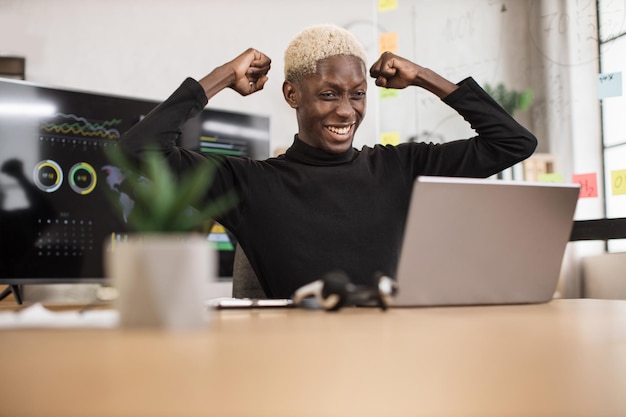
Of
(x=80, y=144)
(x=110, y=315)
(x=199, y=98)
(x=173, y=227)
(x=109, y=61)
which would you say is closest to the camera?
(x=173, y=227)

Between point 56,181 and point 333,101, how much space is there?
3.10 feet

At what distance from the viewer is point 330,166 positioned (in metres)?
1.74

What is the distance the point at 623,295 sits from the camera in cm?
320

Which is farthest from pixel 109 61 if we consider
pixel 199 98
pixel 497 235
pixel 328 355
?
pixel 328 355

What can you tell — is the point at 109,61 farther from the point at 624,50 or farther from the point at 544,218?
the point at 544,218

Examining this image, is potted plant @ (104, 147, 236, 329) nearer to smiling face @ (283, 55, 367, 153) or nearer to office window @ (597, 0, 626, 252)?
smiling face @ (283, 55, 367, 153)

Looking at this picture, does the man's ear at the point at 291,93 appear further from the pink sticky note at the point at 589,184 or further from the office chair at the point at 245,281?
the pink sticky note at the point at 589,184

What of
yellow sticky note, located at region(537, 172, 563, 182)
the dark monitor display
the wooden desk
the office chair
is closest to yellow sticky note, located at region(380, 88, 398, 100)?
yellow sticky note, located at region(537, 172, 563, 182)

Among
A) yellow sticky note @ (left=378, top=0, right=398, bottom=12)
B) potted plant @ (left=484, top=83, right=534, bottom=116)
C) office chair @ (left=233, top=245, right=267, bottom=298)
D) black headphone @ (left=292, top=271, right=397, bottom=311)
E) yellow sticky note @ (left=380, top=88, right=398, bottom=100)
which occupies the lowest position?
office chair @ (left=233, top=245, right=267, bottom=298)

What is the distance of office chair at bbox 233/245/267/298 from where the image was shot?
1726 millimetres

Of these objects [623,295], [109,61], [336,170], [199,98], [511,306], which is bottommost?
[623,295]

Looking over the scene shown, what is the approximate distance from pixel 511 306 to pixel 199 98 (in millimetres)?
877

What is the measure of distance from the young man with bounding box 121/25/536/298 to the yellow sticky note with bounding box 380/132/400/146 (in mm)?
1892

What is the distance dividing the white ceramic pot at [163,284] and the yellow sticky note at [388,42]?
10.6 feet
